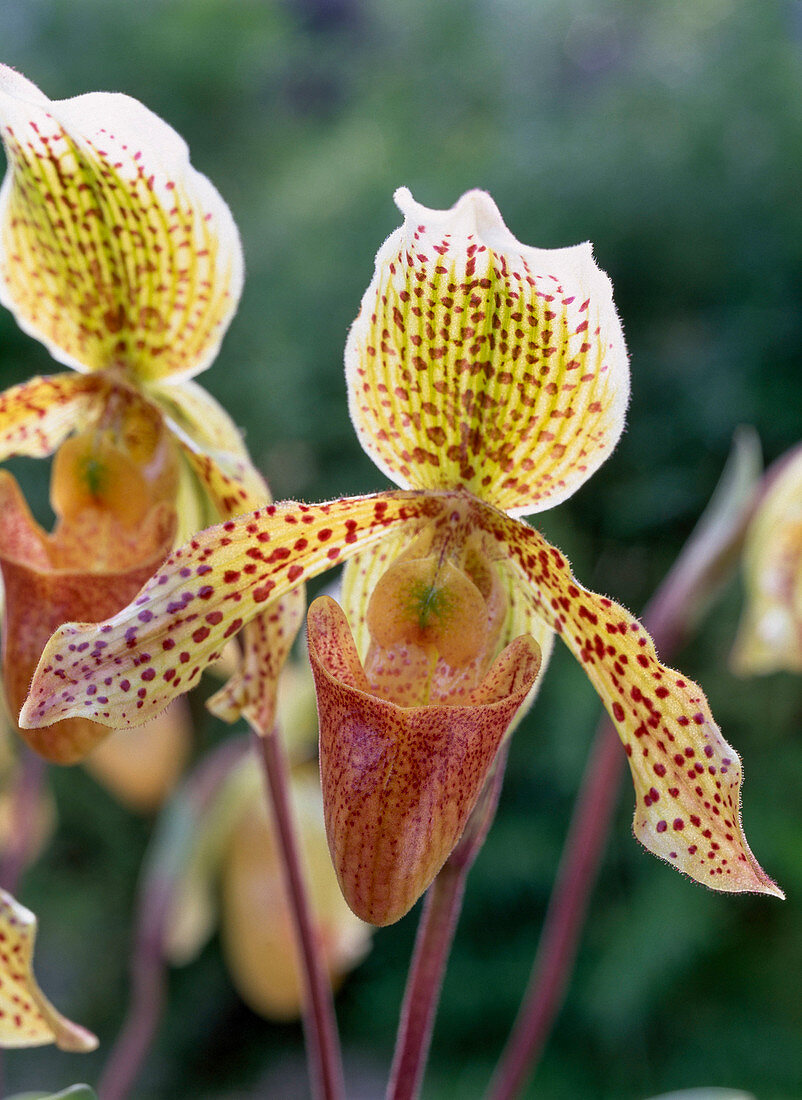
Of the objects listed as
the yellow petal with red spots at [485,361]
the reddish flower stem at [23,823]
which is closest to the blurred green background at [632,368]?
the reddish flower stem at [23,823]

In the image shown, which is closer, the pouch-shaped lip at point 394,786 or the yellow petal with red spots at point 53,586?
the pouch-shaped lip at point 394,786

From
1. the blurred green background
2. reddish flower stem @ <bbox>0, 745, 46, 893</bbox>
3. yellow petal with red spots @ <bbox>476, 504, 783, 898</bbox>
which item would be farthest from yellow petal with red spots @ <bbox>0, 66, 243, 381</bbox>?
the blurred green background

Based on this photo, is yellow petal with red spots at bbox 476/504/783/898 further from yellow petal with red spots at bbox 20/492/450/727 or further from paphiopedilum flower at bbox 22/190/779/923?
yellow petal with red spots at bbox 20/492/450/727

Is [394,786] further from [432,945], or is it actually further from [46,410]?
[46,410]

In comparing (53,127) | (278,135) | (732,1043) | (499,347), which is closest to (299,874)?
(499,347)

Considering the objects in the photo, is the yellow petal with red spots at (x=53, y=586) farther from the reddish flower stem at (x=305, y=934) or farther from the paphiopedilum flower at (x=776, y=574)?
the paphiopedilum flower at (x=776, y=574)

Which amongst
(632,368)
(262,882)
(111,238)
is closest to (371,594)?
(111,238)

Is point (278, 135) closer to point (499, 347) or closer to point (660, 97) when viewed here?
point (660, 97)

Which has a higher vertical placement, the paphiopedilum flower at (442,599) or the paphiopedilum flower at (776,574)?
the paphiopedilum flower at (442,599)
